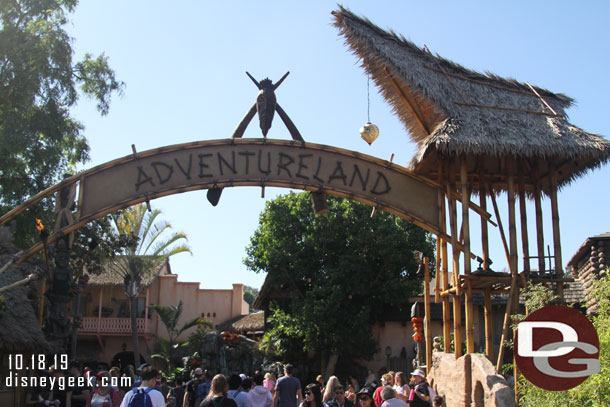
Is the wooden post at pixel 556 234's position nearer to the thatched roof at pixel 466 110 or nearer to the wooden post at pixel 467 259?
the thatched roof at pixel 466 110

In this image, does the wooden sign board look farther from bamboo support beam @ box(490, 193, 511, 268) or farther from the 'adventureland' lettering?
bamboo support beam @ box(490, 193, 511, 268)

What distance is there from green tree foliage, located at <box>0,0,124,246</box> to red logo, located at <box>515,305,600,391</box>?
1656 centimetres

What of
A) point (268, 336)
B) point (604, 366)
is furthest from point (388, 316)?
point (604, 366)

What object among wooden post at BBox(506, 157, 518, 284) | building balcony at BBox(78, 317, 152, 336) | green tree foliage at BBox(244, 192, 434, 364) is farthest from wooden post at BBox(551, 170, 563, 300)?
building balcony at BBox(78, 317, 152, 336)

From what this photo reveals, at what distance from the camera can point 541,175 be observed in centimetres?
1358

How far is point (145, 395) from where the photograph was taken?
6.81 m

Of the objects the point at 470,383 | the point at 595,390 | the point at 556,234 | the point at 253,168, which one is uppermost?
the point at 253,168

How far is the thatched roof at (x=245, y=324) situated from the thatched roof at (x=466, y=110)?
62.7 ft

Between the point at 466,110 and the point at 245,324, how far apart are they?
21694 millimetres

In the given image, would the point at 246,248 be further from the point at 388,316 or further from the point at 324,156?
the point at 324,156

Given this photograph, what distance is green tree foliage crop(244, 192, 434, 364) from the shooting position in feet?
80.0

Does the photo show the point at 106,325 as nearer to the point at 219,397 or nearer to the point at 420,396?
the point at 420,396

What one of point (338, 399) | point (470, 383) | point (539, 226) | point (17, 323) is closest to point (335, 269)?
point (539, 226)

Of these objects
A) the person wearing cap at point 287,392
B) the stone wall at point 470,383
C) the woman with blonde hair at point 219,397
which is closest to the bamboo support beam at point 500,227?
the stone wall at point 470,383
